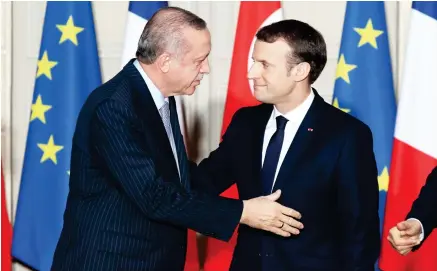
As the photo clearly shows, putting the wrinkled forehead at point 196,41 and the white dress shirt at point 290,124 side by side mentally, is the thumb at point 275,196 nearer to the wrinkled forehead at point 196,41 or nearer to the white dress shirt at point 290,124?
the white dress shirt at point 290,124

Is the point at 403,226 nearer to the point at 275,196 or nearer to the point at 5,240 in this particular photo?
the point at 275,196

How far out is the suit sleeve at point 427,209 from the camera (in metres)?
2.52

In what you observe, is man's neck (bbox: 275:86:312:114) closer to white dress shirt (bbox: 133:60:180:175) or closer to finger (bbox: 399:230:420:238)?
white dress shirt (bbox: 133:60:180:175)

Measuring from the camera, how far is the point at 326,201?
2.39 meters

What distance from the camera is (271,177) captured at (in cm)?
244

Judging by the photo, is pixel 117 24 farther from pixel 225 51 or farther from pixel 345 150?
pixel 345 150

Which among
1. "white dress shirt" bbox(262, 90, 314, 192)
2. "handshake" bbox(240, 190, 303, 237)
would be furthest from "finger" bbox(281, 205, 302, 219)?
"white dress shirt" bbox(262, 90, 314, 192)

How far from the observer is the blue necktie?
243 cm

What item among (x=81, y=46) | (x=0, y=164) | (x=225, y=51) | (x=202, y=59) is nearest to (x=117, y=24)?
(x=81, y=46)

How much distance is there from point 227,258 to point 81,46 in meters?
1.37

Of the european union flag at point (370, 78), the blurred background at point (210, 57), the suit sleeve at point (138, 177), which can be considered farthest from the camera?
the blurred background at point (210, 57)

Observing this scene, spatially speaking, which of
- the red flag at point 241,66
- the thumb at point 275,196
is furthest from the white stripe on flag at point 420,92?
the thumb at point 275,196

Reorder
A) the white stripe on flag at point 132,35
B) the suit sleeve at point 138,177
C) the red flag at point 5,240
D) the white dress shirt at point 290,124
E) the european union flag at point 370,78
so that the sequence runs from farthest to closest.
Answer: the red flag at point 5,240 → the white stripe on flag at point 132,35 → the european union flag at point 370,78 → the white dress shirt at point 290,124 → the suit sleeve at point 138,177

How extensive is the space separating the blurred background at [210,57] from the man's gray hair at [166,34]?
5.89 feet
